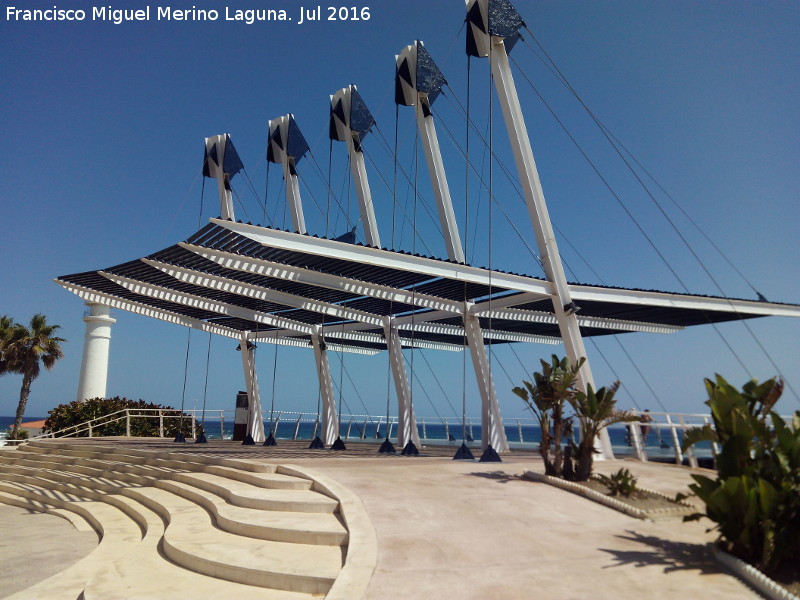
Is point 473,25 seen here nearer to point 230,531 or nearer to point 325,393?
point 230,531

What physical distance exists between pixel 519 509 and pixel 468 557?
2390mm

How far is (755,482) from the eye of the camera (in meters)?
6.41

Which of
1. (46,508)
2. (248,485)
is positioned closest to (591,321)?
(248,485)

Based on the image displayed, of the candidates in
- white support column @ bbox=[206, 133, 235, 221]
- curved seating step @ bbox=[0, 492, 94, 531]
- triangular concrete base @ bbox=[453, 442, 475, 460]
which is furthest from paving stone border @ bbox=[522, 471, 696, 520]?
white support column @ bbox=[206, 133, 235, 221]

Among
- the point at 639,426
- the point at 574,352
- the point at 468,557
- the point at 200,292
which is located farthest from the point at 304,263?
the point at 468,557

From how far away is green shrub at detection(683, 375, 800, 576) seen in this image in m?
6.14

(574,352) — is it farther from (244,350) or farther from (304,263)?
(244,350)

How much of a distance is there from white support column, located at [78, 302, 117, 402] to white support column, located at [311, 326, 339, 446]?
13.1m

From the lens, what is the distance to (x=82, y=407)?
27312 mm

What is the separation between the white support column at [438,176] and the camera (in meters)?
20.1

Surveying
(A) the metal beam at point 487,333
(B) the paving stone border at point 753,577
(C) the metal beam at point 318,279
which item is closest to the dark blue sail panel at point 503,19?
(C) the metal beam at point 318,279

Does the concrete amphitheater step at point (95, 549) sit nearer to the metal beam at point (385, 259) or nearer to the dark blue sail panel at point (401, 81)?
the metal beam at point (385, 259)

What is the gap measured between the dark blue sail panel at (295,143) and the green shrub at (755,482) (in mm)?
21045

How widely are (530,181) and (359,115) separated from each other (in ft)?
30.7
